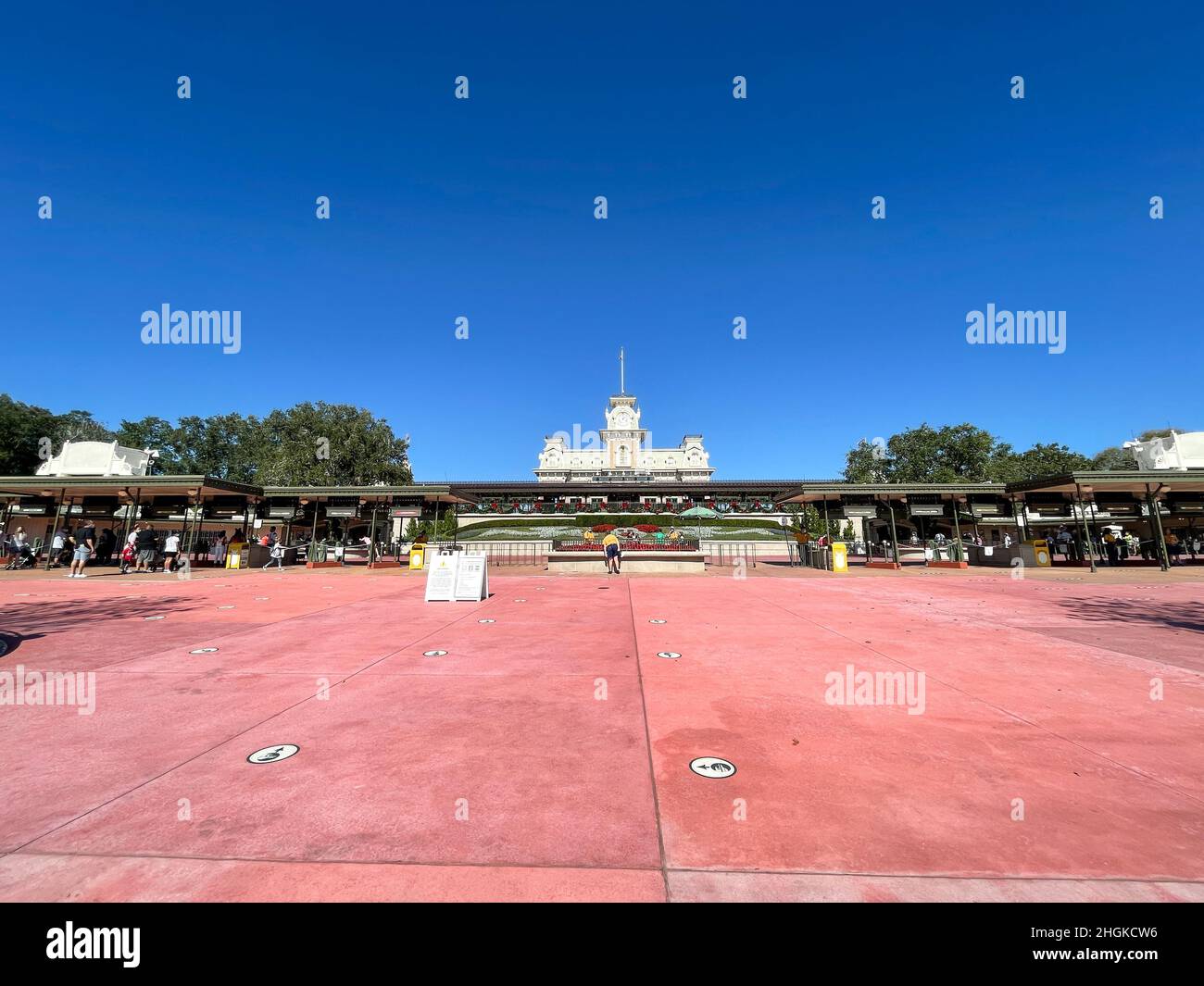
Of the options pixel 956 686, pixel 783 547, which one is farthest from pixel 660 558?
pixel 783 547

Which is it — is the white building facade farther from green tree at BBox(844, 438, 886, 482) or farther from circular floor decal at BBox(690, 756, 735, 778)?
circular floor decal at BBox(690, 756, 735, 778)

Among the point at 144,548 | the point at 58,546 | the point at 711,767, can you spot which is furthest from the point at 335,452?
the point at 711,767

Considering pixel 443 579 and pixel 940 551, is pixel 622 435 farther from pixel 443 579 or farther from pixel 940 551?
pixel 443 579

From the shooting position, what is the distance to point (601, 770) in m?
3.57

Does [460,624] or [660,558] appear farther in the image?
[660,558]

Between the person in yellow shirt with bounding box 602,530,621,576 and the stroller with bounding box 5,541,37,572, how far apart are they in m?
27.4

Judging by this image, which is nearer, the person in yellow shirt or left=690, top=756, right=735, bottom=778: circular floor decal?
left=690, top=756, right=735, bottom=778: circular floor decal

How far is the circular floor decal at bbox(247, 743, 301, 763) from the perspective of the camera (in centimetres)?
368

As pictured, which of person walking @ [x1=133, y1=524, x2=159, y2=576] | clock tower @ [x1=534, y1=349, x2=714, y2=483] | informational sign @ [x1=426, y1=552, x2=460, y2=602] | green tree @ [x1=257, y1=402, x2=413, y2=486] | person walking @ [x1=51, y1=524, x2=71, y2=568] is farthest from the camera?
clock tower @ [x1=534, y1=349, x2=714, y2=483]

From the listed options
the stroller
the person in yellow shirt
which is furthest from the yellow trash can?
the stroller

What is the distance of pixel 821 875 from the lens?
7.94ft

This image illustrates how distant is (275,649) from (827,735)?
739 centimetres
